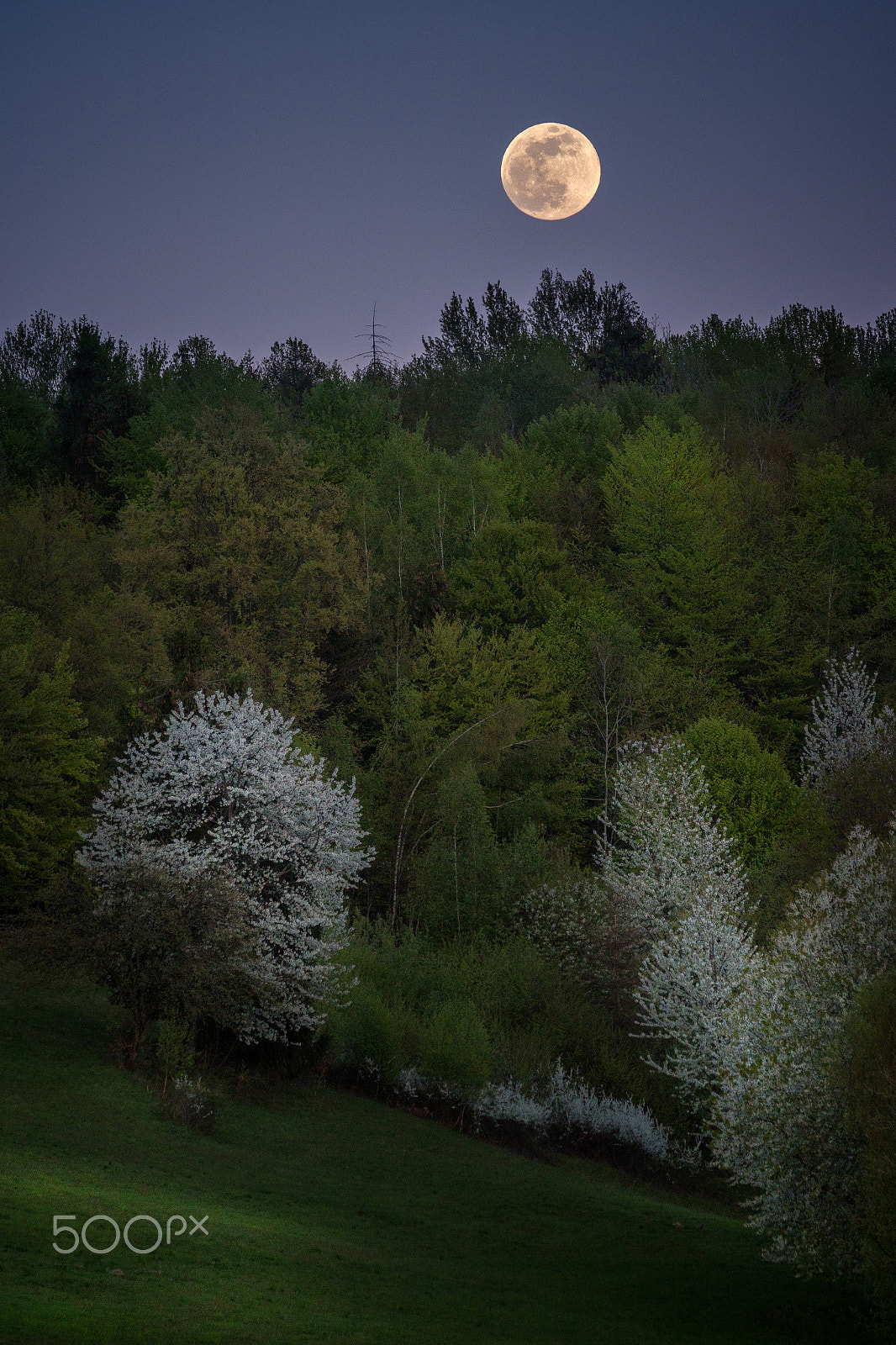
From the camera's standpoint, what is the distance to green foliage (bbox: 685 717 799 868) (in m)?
45.2

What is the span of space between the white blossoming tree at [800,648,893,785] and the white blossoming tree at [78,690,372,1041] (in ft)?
72.7

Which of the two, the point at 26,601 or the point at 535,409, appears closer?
the point at 26,601

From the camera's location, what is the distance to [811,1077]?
16.2 metres

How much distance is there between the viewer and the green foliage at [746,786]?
45.2 meters

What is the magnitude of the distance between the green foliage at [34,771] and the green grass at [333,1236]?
597 cm

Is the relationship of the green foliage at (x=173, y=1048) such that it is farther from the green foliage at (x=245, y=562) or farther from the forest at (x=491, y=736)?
the green foliage at (x=245, y=562)

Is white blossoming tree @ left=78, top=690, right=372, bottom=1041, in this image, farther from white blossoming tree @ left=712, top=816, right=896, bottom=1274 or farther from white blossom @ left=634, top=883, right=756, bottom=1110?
white blossoming tree @ left=712, top=816, right=896, bottom=1274

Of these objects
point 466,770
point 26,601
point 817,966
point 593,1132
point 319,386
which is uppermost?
point 319,386

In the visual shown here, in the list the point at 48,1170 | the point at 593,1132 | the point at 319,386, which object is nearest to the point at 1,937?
the point at 48,1170

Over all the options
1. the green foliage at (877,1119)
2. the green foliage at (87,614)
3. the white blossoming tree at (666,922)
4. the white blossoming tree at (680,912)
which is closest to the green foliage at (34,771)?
the green foliage at (87,614)

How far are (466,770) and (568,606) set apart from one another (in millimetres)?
14376

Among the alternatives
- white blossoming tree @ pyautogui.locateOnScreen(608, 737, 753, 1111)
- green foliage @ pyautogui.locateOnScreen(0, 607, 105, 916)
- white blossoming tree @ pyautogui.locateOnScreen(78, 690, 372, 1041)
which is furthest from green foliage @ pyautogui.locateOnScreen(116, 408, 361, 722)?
white blossoming tree @ pyautogui.locateOnScreen(78, 690, 372, 1041)

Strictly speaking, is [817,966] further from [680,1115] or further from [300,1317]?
[680,1115]

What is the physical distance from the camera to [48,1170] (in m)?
16.1
